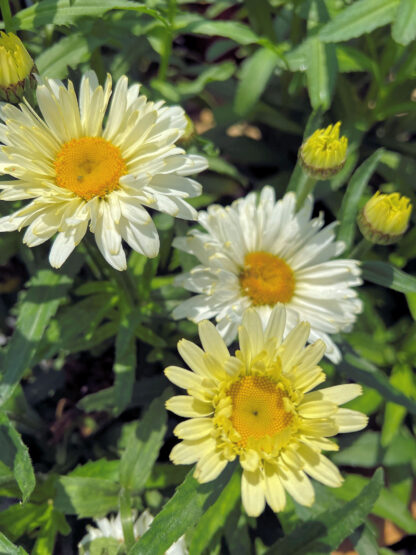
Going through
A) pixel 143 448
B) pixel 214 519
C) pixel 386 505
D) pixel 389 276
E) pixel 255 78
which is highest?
pixel 255 78

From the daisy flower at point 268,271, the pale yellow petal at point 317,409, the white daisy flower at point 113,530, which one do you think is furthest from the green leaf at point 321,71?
the white daisy flower at point 113,530

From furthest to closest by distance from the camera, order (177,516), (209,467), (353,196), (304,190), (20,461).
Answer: (353,196) < (304,190) < (20,461) < (177,516) < (209,467)

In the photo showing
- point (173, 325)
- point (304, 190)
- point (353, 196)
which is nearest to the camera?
point (304, 190)

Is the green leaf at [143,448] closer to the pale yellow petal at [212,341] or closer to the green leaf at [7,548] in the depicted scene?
the green leaf at [7,548]

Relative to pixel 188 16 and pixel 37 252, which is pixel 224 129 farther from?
pixel 37 252

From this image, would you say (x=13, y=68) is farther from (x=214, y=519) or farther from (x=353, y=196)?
(x=214, y=519)

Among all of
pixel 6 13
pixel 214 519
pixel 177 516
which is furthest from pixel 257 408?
pixel 6 13
